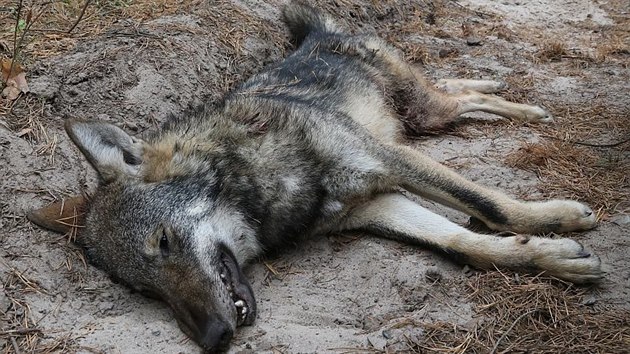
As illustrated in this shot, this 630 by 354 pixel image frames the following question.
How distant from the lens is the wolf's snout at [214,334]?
2703 millimetres

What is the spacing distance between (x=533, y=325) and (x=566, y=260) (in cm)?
44

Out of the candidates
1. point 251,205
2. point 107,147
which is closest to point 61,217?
point 107,147

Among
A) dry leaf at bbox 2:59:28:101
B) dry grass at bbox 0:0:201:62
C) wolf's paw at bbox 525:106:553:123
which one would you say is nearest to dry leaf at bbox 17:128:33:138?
dry leaf at bbox 2:59:28:101

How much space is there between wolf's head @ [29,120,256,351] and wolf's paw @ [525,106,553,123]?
2.63m

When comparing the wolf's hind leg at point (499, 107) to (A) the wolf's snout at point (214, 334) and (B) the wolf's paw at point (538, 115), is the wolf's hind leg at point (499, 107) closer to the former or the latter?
(B) the wolf's paw at point (538, 115)

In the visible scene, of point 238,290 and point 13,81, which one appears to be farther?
point 13,81

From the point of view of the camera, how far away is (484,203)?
346 cm

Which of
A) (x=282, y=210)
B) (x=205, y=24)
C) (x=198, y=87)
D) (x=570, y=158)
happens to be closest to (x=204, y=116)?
(x=282, y=210)

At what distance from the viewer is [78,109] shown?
4.22 meters

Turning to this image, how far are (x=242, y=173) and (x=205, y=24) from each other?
236 centimetres

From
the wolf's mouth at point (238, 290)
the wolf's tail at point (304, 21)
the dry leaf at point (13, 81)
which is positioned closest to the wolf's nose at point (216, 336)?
the wolf's mouth at point (238, 290)

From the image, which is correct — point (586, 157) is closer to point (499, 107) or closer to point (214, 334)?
point (499, 107)

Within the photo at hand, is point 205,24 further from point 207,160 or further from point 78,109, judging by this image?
point 207,160

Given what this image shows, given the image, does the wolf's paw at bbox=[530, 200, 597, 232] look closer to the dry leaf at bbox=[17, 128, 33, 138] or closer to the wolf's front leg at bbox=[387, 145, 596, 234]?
the wolf's front leg at bbox=[387, 145, 596, 234]
